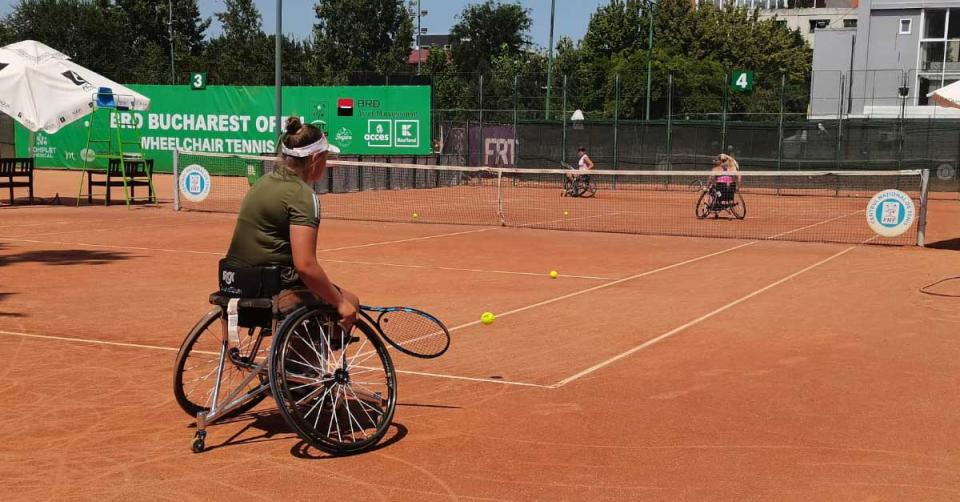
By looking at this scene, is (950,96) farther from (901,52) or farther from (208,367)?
(901,52)

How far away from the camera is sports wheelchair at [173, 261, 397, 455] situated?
500 centimetres

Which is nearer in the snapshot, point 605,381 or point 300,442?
point 300,442

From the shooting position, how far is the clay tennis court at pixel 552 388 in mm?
4859

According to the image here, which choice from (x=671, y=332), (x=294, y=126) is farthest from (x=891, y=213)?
(x=294, y=126)

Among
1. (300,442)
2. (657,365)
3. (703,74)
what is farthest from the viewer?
(703,74)

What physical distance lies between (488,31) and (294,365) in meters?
94.7

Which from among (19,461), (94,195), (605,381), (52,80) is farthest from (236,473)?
(94,195)

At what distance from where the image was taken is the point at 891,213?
54.1 feet

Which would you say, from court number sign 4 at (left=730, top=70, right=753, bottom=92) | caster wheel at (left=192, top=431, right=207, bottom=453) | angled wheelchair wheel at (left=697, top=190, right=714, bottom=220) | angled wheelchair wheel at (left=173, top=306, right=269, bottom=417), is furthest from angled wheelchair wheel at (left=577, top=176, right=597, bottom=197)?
caster wheel at (left=192, top=431, right=207, bottom=453)

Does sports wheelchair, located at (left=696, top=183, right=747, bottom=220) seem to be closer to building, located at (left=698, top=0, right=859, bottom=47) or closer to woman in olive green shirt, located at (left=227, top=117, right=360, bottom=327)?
woman in olive green shirt, located at (left=227, top=117, right=360, bottom=327)

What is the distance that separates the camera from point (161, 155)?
35.3 metres

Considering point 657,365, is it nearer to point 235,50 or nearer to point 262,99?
point 262,99

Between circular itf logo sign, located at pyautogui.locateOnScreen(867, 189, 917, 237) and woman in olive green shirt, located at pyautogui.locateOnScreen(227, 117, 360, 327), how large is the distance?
13342 mm

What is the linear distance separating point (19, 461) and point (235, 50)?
72.4 m
